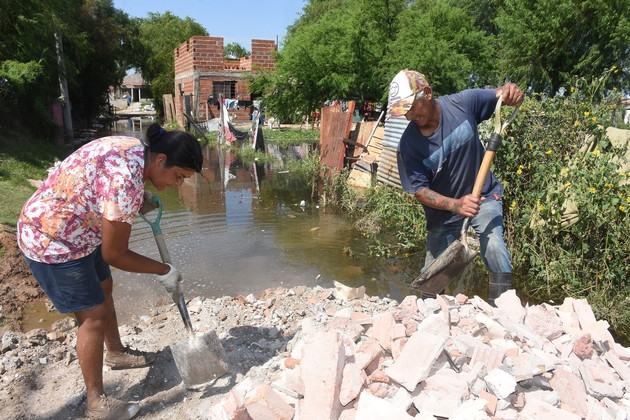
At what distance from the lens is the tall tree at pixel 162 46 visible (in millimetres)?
34062

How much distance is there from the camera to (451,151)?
9.82 feet

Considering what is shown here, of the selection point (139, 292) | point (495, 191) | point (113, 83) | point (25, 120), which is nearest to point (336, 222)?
point (139, 292)

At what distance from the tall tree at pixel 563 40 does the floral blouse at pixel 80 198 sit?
39.1 feet

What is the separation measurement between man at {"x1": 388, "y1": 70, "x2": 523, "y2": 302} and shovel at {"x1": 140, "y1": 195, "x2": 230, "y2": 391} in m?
1.58

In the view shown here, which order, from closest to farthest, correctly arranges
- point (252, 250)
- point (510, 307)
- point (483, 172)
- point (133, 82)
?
1. point (510, 307)
2. point (483, 172)
3. point (252, 250)
4. point (133, 82)

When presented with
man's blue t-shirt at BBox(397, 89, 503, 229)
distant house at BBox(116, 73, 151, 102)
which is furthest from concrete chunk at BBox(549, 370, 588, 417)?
distant house at BBox(116, 73, 151, 102)

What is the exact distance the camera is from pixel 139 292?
15.1 ft

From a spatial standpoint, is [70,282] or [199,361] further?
[199,361]

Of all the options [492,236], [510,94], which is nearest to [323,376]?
[492,236]

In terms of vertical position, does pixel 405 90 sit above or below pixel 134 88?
below

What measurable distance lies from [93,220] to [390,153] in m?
5.99

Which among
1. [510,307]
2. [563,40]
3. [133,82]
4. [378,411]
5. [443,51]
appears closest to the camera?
[378,411]

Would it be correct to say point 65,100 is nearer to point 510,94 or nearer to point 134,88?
point 510,94

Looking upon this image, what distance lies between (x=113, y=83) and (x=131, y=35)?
498 centimetres
